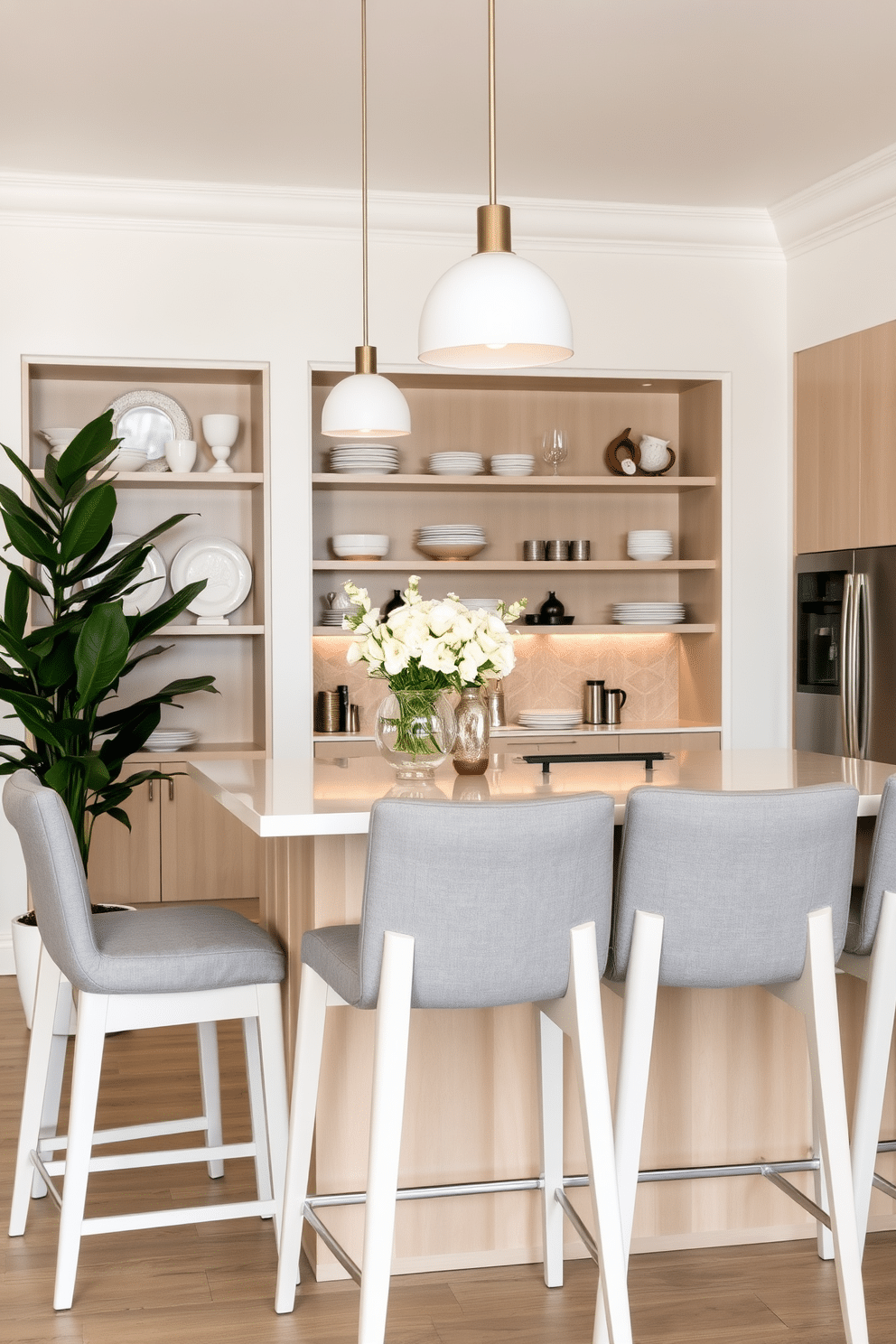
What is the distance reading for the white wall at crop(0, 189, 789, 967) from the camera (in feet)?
16.6

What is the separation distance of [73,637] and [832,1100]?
8.90 feet

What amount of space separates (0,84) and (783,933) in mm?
3451

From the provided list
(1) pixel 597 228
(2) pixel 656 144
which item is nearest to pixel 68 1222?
(2) pixel 656 144

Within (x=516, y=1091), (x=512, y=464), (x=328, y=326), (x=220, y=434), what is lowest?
(x=516, y=1091)

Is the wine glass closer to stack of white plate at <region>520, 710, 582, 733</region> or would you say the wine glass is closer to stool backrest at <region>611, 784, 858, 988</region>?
stack of white plate at <region>520, 710, 582, 733</region>

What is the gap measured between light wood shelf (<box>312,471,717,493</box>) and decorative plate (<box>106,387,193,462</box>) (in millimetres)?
605

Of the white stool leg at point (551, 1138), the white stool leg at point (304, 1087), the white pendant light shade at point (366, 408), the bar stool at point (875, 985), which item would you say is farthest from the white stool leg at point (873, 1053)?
the white pendant light shade at point (366, 408)

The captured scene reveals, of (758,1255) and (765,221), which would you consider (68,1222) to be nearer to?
(758,1255)

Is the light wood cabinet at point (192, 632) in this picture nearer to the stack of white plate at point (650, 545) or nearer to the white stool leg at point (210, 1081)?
the stack of white plate at point (650, 545)

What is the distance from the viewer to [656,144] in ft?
15.5

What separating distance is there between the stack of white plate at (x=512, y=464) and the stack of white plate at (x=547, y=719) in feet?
3.18

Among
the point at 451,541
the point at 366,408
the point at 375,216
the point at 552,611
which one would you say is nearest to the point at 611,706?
the point at 552,611

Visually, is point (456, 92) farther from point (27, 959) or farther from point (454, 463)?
point (27, 959)

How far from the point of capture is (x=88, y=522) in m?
4.13
